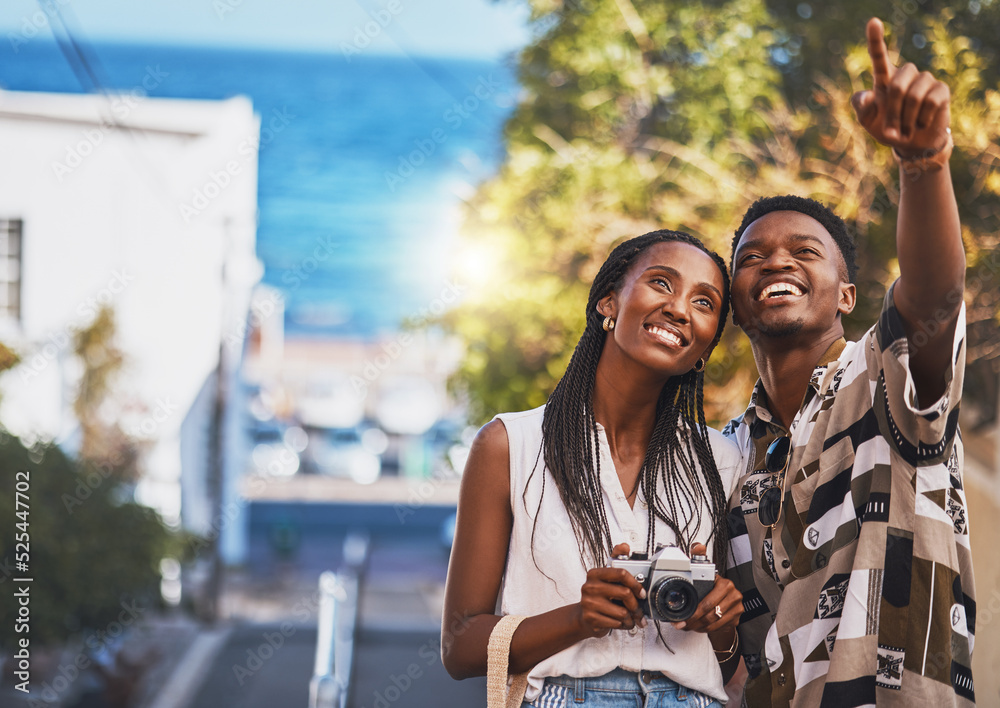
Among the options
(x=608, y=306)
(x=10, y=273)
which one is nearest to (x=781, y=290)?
(x=608, y=306)

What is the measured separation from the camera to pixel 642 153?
23.6 feet

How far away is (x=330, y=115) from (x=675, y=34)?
5963cm

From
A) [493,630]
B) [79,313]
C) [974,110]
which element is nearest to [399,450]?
[79,313]

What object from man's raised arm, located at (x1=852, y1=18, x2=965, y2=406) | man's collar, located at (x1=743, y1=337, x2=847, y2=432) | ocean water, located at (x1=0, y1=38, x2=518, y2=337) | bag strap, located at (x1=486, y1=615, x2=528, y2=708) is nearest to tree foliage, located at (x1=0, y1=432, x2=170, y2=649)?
bag strap, located at (x1=486, y1=615, x2=528, y2=708)

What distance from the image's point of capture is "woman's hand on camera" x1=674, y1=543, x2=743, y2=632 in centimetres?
182

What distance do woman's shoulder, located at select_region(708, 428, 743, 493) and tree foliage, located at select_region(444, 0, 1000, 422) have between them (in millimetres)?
3026

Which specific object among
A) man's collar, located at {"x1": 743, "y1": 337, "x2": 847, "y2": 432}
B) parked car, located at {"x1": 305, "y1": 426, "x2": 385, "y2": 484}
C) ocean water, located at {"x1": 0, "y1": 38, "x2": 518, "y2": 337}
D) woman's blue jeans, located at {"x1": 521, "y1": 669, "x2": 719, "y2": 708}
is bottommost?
woman's blue jeans, located at {"x1": 521, "y1": 669, "x2": 719, "y2": 708}

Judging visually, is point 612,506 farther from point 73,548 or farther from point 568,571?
point 73,548

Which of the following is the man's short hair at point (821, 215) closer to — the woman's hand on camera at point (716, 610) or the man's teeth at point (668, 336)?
the man's teeth at point (668, 336)

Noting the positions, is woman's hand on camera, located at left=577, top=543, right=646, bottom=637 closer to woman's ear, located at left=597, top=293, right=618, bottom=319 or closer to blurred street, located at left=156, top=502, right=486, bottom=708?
woman's ear, located at left=597, top=293, right=618, bottom=319

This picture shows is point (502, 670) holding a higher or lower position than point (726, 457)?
lower

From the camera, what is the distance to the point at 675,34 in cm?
689

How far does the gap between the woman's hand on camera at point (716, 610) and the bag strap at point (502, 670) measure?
32cm

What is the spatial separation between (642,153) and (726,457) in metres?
5.26
